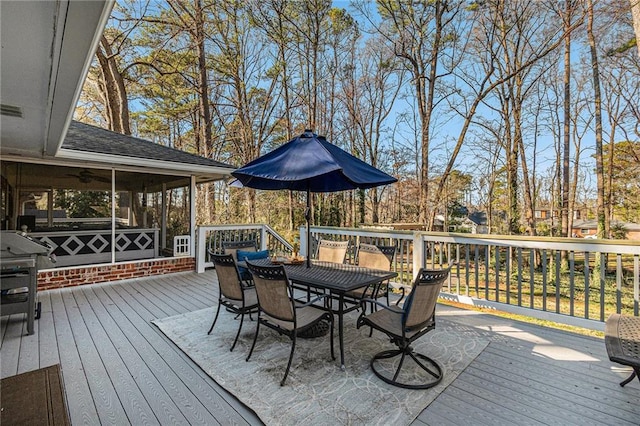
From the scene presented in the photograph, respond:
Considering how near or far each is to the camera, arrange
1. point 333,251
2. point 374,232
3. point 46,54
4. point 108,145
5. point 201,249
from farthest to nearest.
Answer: point 201,249 < point 108,145 < point 374,232 < point 333,251 < point 46,54

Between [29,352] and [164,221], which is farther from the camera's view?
[164,221]

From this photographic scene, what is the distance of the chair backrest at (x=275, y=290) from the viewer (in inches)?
103

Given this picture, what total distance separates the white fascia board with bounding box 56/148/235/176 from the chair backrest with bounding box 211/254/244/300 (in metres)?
3.76

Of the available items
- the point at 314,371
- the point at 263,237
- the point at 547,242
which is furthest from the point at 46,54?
the point at 263,237

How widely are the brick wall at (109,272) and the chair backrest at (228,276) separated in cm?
395

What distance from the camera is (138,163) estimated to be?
19.5 feet

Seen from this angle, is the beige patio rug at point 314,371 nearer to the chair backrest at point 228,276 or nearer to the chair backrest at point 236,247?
the chair backrest at point 228,276

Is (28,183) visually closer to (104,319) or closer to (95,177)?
(95,177)

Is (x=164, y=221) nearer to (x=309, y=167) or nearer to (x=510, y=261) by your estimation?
(x=309, y=167)

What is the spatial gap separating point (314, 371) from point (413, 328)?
3.17 feet

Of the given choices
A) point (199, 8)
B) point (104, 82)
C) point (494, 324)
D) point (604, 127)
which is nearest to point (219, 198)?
point (104, 82)

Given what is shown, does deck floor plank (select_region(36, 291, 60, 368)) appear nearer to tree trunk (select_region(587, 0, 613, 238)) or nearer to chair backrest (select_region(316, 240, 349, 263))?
chair backrest (select_region(316, 240, 349, 263))

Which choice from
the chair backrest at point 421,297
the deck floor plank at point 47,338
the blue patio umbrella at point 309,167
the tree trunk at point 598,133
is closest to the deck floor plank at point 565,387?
the chair backrest at point 421,297

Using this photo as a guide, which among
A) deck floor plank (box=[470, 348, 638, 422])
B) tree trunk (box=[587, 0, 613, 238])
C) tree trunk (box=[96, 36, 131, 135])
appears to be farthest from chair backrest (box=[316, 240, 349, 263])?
tree trunk (box=[587, 0, 613, 238])
